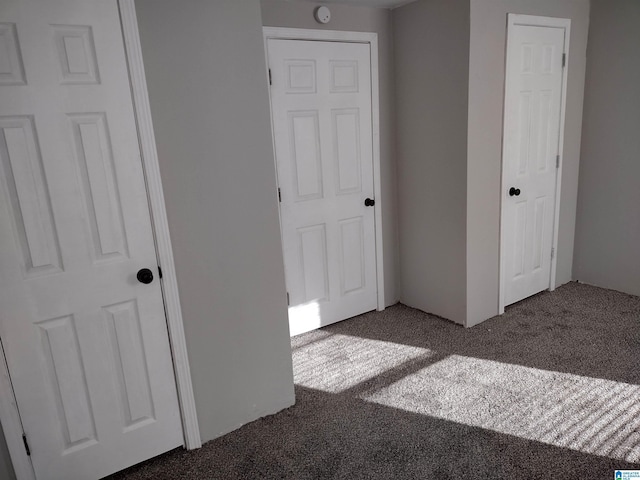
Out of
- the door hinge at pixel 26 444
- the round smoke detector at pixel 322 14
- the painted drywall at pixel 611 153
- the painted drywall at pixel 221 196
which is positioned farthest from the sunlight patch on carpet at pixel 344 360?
the round smoke detector at pixel 322 14

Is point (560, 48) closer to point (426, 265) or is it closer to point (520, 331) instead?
point (426, 265)

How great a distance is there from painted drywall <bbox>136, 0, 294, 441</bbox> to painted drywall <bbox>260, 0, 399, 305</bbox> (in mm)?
880

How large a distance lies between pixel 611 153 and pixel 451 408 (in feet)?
8.41

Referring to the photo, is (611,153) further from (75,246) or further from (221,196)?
(75,246)

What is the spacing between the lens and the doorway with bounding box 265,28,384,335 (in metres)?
3.00

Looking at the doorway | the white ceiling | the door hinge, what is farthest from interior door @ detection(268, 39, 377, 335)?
the door hinge

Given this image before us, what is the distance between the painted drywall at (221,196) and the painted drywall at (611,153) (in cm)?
287

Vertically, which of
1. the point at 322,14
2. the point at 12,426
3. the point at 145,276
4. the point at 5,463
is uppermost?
the point at 322,14

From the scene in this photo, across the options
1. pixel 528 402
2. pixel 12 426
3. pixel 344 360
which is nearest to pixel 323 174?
pixel 344 360

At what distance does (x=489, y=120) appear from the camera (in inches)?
121

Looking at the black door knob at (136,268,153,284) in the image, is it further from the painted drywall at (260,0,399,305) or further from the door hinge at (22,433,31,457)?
the painted drywall at (260,0,399,305)

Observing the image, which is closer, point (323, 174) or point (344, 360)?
point (344, 360)

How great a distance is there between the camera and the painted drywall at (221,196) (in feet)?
6.35

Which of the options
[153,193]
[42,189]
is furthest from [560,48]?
[42,189]
